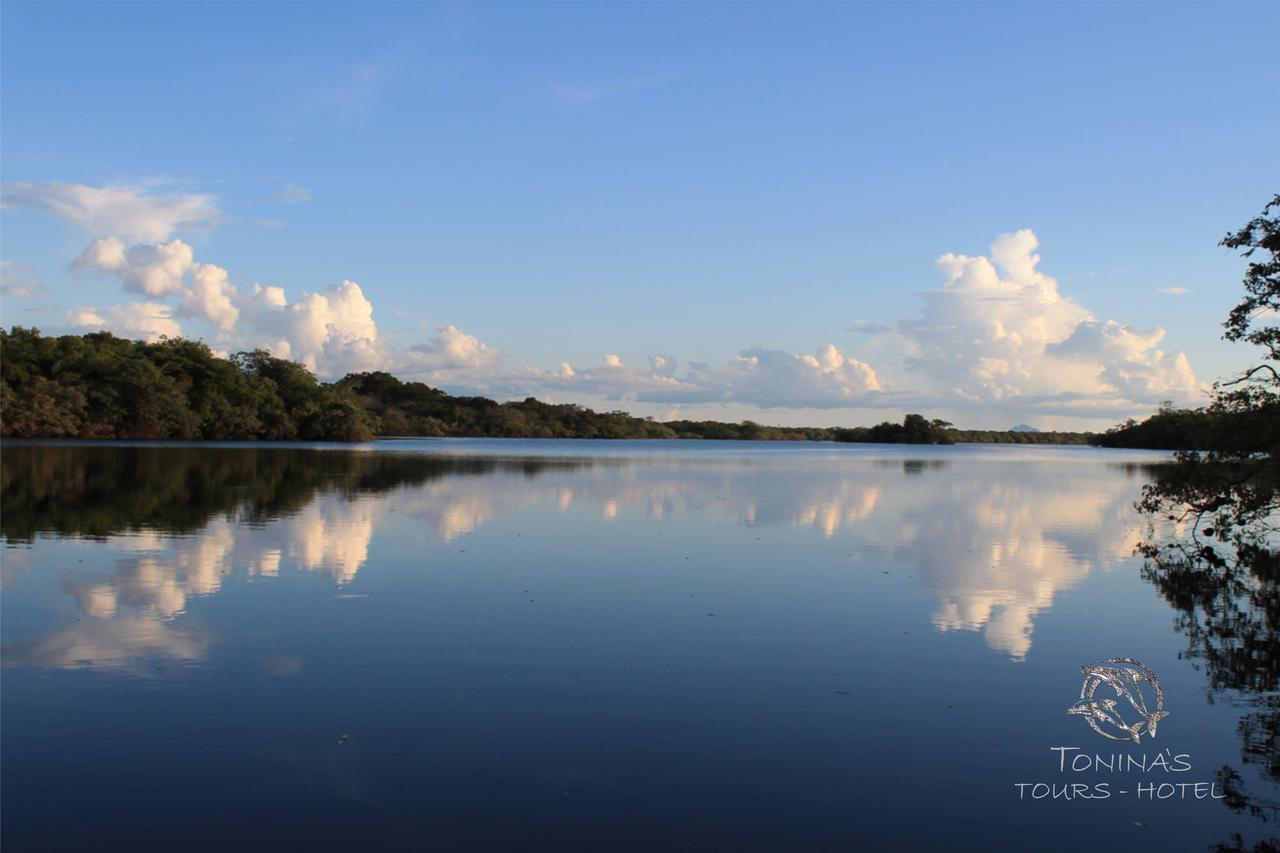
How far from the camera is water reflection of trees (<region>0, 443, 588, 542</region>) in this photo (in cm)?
2031

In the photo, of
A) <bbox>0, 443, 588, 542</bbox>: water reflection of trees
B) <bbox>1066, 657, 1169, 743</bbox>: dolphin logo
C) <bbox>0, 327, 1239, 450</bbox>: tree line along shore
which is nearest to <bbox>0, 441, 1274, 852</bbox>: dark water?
<bbox>1066, 657, 1169, 743</bbox>: dolphin logo

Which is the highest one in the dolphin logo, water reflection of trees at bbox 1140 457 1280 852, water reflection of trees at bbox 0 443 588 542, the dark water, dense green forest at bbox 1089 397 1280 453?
dense green forest at bbox 1089 397 1280 453

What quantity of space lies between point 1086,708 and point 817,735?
2.80 m

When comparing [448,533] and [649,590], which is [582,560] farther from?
[448,533]

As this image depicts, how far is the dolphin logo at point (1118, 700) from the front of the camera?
8219mm

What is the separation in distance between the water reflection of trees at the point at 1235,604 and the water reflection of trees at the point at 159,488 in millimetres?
17952

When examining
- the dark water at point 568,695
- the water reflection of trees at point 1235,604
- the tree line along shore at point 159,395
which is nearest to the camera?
the dark water at point 568,695

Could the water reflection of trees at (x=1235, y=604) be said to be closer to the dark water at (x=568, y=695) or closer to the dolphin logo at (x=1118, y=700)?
the dark water at (x=568, y=695)

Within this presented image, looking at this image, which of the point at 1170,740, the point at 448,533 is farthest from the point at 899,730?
the point at 448,533

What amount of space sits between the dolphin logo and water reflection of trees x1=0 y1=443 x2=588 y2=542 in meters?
16.7

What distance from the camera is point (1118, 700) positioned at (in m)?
9.20

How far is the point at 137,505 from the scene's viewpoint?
2381cm

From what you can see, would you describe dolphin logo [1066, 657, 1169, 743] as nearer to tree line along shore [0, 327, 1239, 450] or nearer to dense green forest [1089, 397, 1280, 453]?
dense green forest [1089, 397, 1280, 453]

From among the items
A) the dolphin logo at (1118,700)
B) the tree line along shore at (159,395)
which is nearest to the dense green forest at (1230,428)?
the dolphin logo at (1118,700)
